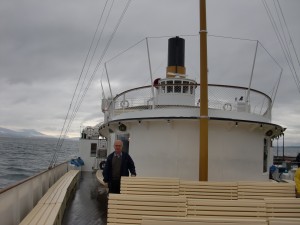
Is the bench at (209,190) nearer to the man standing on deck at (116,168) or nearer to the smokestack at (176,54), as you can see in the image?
the man standing on deck at (116,168)

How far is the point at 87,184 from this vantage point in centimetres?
1450

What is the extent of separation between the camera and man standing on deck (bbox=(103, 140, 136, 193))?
23.5ft

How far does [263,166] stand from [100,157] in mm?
11699

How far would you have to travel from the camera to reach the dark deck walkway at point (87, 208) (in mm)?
7820

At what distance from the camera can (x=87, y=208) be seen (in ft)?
30.1

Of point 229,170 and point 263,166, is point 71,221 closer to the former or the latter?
point 229,170

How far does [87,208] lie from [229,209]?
15.9 feet

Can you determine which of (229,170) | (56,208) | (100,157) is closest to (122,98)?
(229,170)

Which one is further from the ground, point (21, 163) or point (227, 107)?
point (227, 107)

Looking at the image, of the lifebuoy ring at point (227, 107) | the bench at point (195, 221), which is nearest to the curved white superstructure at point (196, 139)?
the lifebuoy ring at point (227, 107)

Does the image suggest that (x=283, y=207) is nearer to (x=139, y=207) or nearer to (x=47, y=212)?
(x=139, y=207)

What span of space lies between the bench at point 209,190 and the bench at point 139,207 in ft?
7.95

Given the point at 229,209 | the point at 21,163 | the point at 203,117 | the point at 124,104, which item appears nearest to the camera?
the point at 229,209

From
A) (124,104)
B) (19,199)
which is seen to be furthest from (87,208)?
(19,199)
